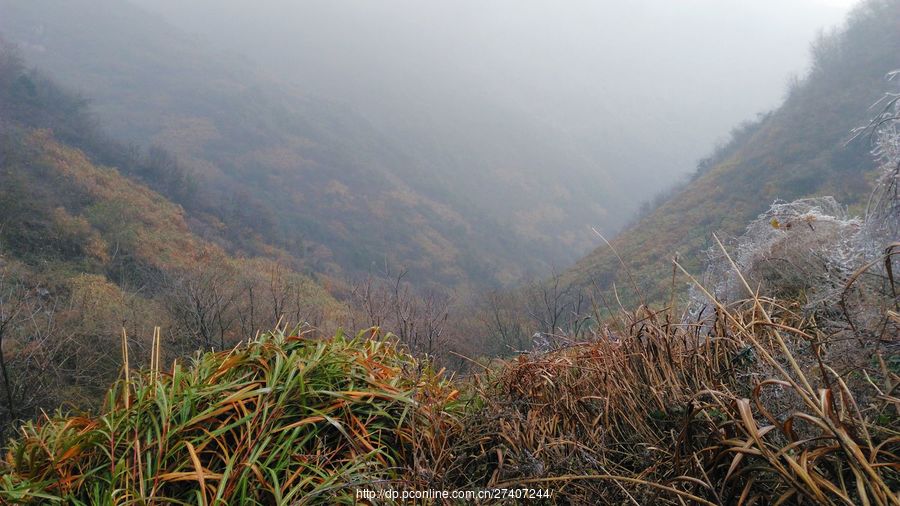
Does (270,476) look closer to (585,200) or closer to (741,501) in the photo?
(741,501)

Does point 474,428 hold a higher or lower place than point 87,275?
higher

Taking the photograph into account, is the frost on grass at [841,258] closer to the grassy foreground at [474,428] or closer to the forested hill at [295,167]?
the grassy foreground at [474,428]

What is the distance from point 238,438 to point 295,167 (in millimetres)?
62954

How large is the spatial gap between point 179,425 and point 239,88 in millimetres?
83265

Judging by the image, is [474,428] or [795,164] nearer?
[474,428]

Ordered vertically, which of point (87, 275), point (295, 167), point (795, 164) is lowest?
point (295, 167)

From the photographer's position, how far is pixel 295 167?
199ft

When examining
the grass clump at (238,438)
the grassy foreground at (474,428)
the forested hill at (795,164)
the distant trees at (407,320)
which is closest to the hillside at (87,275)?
the distant trees at (407,320)

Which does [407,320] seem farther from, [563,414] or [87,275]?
[87,275]

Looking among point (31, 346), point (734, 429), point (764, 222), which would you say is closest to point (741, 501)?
point (734, 429)

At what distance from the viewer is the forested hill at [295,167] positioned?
50.5 meters

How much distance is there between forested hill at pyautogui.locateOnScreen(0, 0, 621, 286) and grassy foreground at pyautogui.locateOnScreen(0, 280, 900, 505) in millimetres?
35422

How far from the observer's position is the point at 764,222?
662 cm

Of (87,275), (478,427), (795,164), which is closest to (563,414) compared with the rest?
(478,427)
